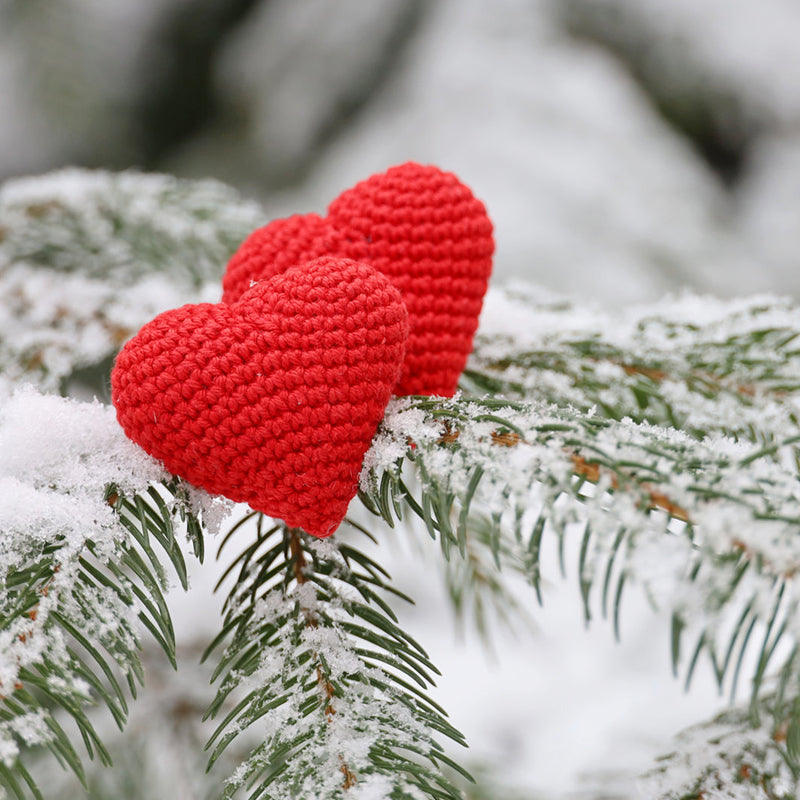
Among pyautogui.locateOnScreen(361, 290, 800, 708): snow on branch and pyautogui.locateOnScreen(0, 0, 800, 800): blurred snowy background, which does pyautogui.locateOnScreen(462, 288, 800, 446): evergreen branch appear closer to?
pyautogui.locateOnScreen(361, 290, 800, 708): snow on branch

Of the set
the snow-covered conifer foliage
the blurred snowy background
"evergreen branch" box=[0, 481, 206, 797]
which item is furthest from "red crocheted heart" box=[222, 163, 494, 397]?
the blurred snowy background

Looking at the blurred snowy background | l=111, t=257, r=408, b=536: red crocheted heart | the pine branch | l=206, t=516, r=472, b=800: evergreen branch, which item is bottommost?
l=206, t=516, r=472, b=800: evergreen branch

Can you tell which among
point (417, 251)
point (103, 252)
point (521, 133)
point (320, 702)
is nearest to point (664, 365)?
point (417, 251)

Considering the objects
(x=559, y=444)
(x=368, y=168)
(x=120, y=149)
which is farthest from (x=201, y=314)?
(x=120, y=149)

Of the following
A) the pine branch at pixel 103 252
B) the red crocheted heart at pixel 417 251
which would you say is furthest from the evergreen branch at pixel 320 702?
the pine branch at pixel 103 252

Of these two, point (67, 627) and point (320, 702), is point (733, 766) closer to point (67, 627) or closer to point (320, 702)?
point (320, 702)

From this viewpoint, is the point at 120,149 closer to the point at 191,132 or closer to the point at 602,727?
the point at 191,132
